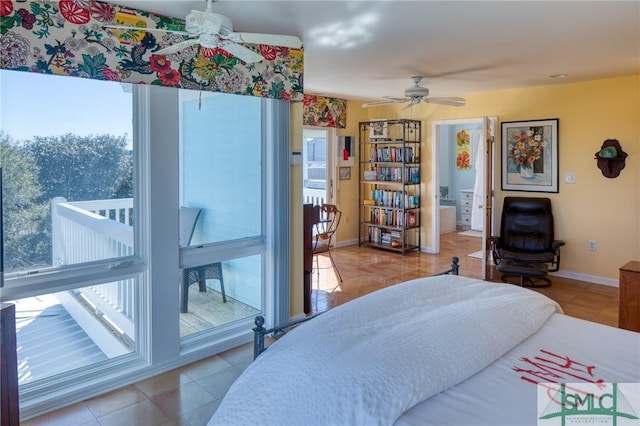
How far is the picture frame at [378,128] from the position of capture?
679 cm

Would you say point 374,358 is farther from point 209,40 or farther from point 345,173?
point 345,173

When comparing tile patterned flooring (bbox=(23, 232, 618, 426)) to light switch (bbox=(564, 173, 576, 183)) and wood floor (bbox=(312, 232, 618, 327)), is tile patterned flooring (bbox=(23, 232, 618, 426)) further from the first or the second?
light switch (bbox=(564, 173, 576, 183))

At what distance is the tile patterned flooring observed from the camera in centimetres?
241

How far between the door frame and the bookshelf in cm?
25

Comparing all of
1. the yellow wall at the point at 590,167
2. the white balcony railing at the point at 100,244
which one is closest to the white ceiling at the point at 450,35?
the yellow wall at the point at 590,167

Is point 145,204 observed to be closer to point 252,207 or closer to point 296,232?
point 252,207

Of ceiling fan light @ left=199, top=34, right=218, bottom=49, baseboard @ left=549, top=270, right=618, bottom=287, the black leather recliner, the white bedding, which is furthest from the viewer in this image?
baseboard @ left=549, top=270, right=618, bottom=287

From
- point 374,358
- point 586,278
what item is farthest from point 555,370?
point 586,278

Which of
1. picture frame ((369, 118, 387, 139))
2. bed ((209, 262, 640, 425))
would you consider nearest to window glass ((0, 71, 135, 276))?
bed ((209, 262, 640, 425))

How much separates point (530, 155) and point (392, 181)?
6.69ft

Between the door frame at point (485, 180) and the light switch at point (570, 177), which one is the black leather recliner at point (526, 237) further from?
the light switch at point (570, 177)

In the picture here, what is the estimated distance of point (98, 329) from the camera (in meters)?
2.83

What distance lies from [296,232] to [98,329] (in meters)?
1.61

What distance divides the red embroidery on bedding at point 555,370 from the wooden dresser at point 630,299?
6.13 feet
